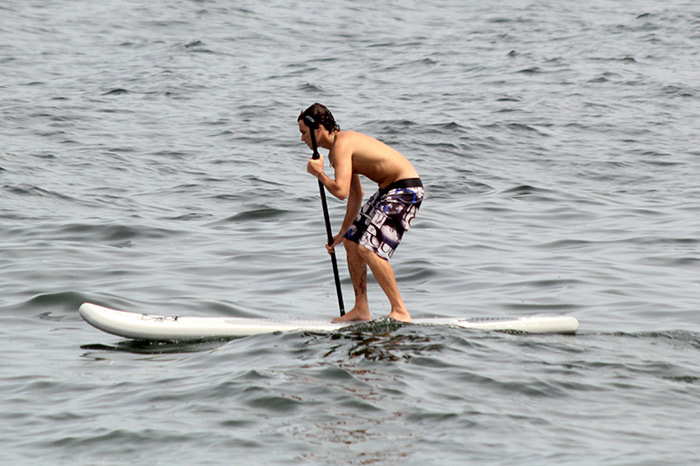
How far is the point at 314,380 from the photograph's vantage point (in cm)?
646

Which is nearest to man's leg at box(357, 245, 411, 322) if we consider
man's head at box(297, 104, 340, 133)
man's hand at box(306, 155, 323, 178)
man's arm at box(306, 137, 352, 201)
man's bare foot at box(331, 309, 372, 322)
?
man's bare foot at box(331, 309, 372, 322)

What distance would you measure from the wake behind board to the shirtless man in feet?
1.43

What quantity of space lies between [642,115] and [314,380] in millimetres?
18911

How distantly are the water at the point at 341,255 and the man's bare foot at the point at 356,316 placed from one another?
0.49 metres

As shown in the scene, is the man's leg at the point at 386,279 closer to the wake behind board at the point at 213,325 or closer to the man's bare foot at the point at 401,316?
the man's bare foot at the point at 401,316

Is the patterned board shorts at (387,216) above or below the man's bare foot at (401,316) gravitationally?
above

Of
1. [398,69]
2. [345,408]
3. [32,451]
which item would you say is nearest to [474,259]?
[345,408]

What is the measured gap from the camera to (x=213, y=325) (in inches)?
314

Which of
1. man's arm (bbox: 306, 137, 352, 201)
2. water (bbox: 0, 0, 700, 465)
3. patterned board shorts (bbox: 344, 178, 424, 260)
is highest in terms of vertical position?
man's arm (bbox: 306, 137, 352, 201)

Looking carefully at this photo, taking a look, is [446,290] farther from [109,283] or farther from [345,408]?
[345,408]

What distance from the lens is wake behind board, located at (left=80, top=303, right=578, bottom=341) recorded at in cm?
792

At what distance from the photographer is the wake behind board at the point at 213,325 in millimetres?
7922

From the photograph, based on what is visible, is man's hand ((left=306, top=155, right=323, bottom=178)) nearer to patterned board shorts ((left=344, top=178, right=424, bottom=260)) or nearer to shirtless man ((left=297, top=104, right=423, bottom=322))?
shirtless man ((left=297, top=104, right=423, bottom=322))

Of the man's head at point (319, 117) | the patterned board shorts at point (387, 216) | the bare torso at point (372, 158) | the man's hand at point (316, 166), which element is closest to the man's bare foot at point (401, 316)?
the patterned board shorts at point (387, 216)
